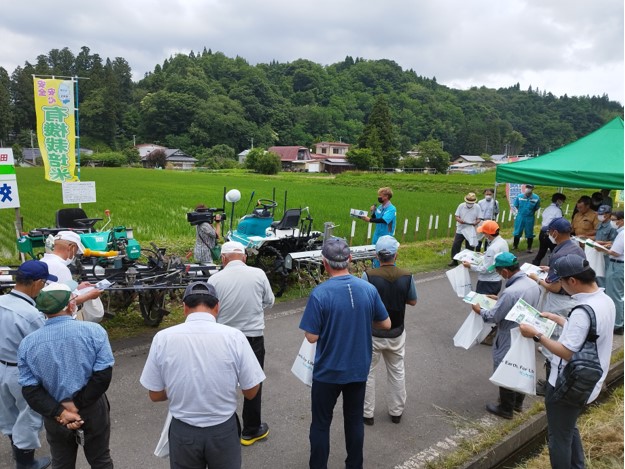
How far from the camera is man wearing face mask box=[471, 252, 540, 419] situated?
3.79 meters

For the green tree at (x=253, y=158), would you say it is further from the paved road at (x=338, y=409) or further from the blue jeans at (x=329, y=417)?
the blue jeans at (x=329, y=417)

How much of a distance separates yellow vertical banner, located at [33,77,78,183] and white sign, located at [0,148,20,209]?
166 centimetres

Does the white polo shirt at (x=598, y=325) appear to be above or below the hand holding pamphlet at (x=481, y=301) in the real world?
above

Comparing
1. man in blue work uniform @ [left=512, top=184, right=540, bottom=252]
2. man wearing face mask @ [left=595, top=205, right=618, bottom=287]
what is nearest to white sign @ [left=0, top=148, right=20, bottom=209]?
man wearing face mask @ [left=595, top=205, right=618, bottom=287]

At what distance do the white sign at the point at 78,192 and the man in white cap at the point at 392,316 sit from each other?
618cm

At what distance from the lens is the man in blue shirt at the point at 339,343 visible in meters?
2.87

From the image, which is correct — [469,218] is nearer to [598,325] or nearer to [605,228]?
[605,228]

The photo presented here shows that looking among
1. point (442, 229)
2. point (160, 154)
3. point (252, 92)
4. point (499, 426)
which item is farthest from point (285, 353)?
point (252, 92)

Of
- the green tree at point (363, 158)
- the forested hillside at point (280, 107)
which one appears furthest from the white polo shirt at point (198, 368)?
the forested hillside at point (280, 107)

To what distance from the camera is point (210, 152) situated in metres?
63.9

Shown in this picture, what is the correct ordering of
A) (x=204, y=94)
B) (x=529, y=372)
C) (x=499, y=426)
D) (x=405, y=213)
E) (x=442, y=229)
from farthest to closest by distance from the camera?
(x=204, y=94) → (x=405, y=213) → (x=442, y=229) → (x=499, y=426) → (x=529, y=372)

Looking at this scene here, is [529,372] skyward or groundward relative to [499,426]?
skyward

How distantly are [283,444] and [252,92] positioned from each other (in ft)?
278

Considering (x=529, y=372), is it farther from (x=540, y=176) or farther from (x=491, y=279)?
(x=540, y=176)
